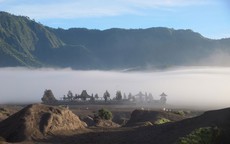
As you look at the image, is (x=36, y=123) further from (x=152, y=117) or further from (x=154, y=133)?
(x=152, y=117)

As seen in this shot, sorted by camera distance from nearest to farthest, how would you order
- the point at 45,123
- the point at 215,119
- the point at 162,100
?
the point at 215,119
the point at 45,123
the point at 162,100

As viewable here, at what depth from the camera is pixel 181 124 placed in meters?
52.6

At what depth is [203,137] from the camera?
4122cm

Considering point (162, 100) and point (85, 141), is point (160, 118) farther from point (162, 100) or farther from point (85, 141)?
point (162, 100)

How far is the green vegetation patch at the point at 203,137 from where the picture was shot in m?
39.9

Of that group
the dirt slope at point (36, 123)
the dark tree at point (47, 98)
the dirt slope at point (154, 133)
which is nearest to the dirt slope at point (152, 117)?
the dirt slope at point (36, 123)

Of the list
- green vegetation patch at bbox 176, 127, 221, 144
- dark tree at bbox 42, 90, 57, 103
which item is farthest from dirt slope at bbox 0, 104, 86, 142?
dark tree at bbox 42, 90, 57, 103

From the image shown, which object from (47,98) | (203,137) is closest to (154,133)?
(203,137)

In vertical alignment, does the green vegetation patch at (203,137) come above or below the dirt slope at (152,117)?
below

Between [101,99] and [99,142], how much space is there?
134364 millimetres

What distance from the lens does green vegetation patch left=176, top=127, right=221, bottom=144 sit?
131ft

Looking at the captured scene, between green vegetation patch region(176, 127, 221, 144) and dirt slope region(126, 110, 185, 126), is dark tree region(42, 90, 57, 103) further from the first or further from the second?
green vegetation patch region(176, 127, 221, 144)

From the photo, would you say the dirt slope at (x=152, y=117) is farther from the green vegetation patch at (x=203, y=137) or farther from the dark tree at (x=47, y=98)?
the dark tree at (x=47, y=98)

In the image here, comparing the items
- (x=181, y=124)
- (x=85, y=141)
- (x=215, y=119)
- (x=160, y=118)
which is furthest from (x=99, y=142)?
(x=160, y=118)
